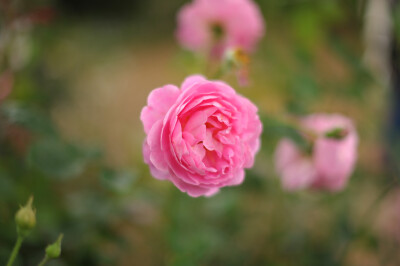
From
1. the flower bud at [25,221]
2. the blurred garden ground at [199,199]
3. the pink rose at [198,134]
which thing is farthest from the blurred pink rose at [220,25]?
the flower bud at [25,221]

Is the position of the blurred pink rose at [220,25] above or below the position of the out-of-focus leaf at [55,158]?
above

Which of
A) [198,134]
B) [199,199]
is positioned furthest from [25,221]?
[199,199]

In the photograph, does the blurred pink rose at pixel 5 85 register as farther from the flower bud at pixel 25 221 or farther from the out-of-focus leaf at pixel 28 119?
the flower bud at pixel 25 221

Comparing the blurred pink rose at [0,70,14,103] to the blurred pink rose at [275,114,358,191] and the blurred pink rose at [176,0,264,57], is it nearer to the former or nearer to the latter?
the blurred pink rose at [176,0,264,57]

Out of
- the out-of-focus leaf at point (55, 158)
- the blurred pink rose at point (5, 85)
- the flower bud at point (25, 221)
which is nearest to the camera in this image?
the flower bud at point (25, 221)

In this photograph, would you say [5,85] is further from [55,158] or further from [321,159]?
[321,159]

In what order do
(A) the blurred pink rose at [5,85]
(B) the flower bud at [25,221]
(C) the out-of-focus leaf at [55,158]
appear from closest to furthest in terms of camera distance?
(B) the flower bud at [25,221] < (C) the out-of-focus leaf at [55,158] < (A) the blurred pink rose at [5,85]

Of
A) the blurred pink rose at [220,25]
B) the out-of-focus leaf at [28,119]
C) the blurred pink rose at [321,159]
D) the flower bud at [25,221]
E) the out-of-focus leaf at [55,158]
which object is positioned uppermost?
the blurred pink rose at [220,25]
